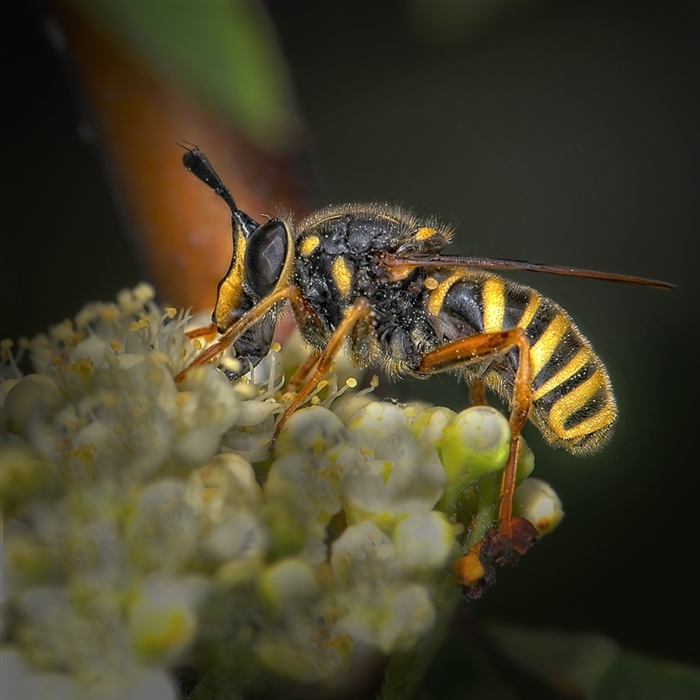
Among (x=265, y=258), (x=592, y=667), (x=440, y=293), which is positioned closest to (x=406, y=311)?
(x=440, y=293)

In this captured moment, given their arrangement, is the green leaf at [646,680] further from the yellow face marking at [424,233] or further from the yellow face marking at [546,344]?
the yellow face marking at [424,233]

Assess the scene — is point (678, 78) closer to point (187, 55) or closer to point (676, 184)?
point (676, 184)

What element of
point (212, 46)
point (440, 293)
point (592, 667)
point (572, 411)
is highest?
point (212, 46)

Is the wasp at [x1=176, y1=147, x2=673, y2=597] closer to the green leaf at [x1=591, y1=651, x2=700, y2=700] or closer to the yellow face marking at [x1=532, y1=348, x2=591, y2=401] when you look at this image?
the yellow face marking at [x1=532, y1=348, x2=591, y2=401]

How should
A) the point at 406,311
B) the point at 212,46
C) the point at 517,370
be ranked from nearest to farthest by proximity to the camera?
1. the point at 517,370
2. the point at 406,311
3. the point at 212,46

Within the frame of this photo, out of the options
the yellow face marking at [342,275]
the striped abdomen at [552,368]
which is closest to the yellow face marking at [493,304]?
the striped abdomen at [552,368]

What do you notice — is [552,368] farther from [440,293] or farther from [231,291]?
[231,291]
